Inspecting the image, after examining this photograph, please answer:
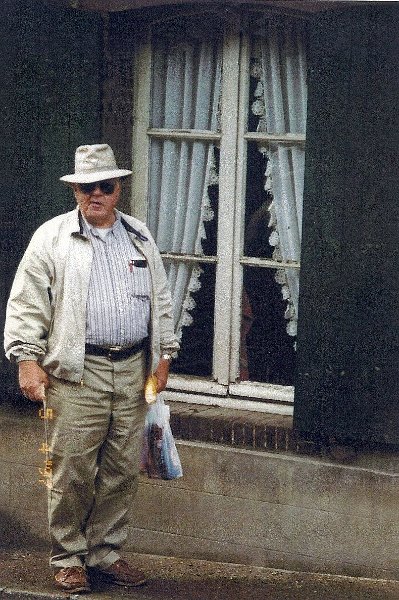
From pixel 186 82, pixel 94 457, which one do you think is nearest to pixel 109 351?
pixel 94 457

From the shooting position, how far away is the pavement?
22.4ft

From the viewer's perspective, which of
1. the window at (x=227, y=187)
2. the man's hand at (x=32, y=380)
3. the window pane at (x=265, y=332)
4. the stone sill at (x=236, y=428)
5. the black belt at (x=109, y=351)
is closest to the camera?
the man's hand at (x=32, y=380)

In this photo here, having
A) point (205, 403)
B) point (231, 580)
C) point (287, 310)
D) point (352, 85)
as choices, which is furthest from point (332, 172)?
point (231, 580)

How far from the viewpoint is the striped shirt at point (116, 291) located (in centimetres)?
640

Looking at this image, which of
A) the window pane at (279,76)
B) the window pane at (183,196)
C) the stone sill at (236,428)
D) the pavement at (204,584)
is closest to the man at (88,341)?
the pavement at (204,584)

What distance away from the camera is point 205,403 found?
305 inches

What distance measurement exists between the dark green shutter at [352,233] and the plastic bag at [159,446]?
75 cm

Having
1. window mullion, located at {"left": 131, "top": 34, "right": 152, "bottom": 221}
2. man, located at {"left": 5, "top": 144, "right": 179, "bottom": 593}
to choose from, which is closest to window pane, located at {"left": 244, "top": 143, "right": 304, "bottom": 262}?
window mullion, located at {"left": 131, "top": 34, "right": 152, "bottom": 221}

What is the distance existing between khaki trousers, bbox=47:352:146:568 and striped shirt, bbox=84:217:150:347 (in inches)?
5.4

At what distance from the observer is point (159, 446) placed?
22.2 feet

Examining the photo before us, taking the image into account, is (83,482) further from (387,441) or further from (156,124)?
(156,124)

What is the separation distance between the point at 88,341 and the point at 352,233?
1477 mm

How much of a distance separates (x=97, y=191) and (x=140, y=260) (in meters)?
0.40

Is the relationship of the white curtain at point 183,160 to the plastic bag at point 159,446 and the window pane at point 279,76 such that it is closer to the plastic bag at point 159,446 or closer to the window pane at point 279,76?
the window pane at point 279,76
